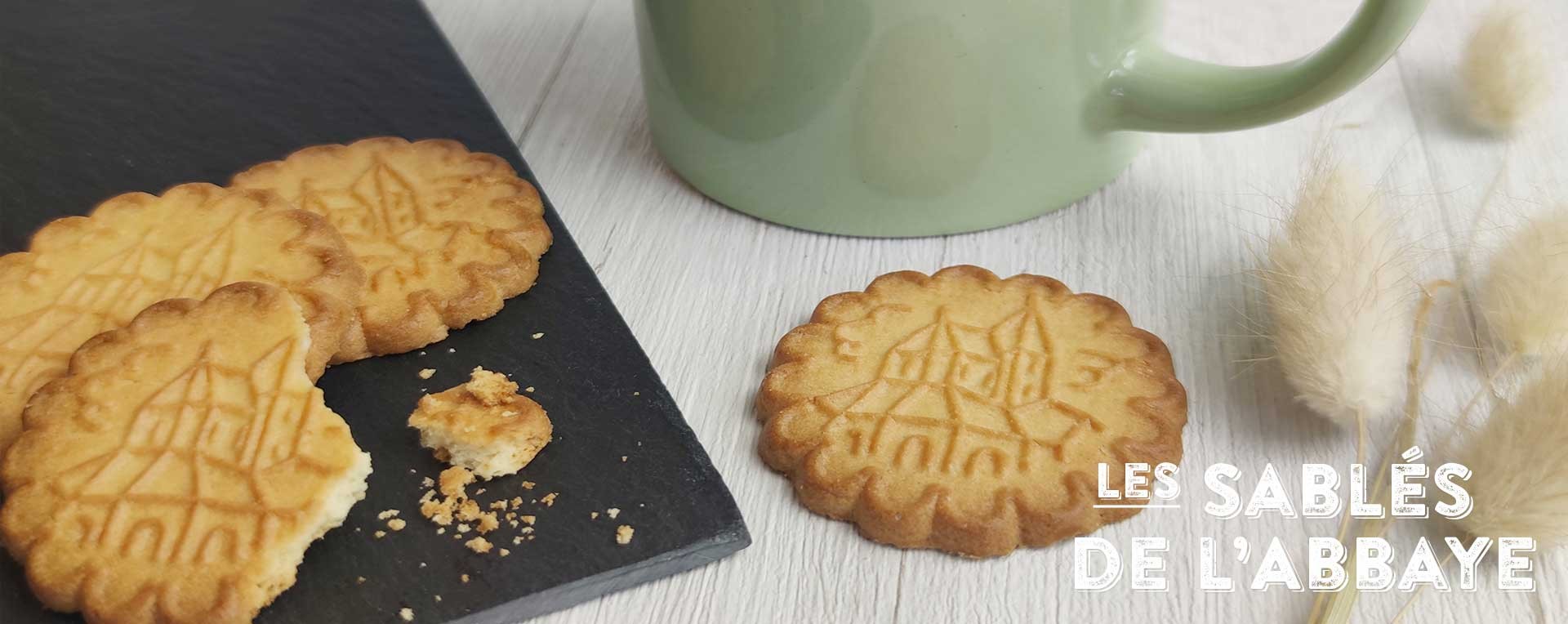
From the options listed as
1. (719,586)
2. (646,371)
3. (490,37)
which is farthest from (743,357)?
(490,37)

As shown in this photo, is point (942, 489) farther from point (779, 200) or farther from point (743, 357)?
point (779, 200)

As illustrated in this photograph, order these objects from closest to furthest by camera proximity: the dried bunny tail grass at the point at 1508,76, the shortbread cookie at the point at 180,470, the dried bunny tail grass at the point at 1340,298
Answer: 1. the shortbread cookie at the point at 180,470
2. the dried bunny tail grass at the point at 1340,298
3. the dried bunny tail grass at the point at 1508,76

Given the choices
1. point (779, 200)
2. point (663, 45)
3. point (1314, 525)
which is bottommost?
point (1314, 525)

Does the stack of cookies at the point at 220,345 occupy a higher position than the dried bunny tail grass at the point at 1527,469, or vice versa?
the stack of cookies at the point at 220,345

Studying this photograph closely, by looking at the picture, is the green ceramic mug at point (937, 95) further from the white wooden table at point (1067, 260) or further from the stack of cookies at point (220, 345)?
the stack of cookies at point (220, 345)

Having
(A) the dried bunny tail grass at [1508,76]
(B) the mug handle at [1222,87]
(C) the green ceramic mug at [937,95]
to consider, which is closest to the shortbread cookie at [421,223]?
(C) the green ceramic mug at [937,95]

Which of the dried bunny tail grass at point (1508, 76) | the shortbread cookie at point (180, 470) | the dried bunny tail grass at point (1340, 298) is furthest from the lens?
the dried bunny tail grass at point (1508, 76)
